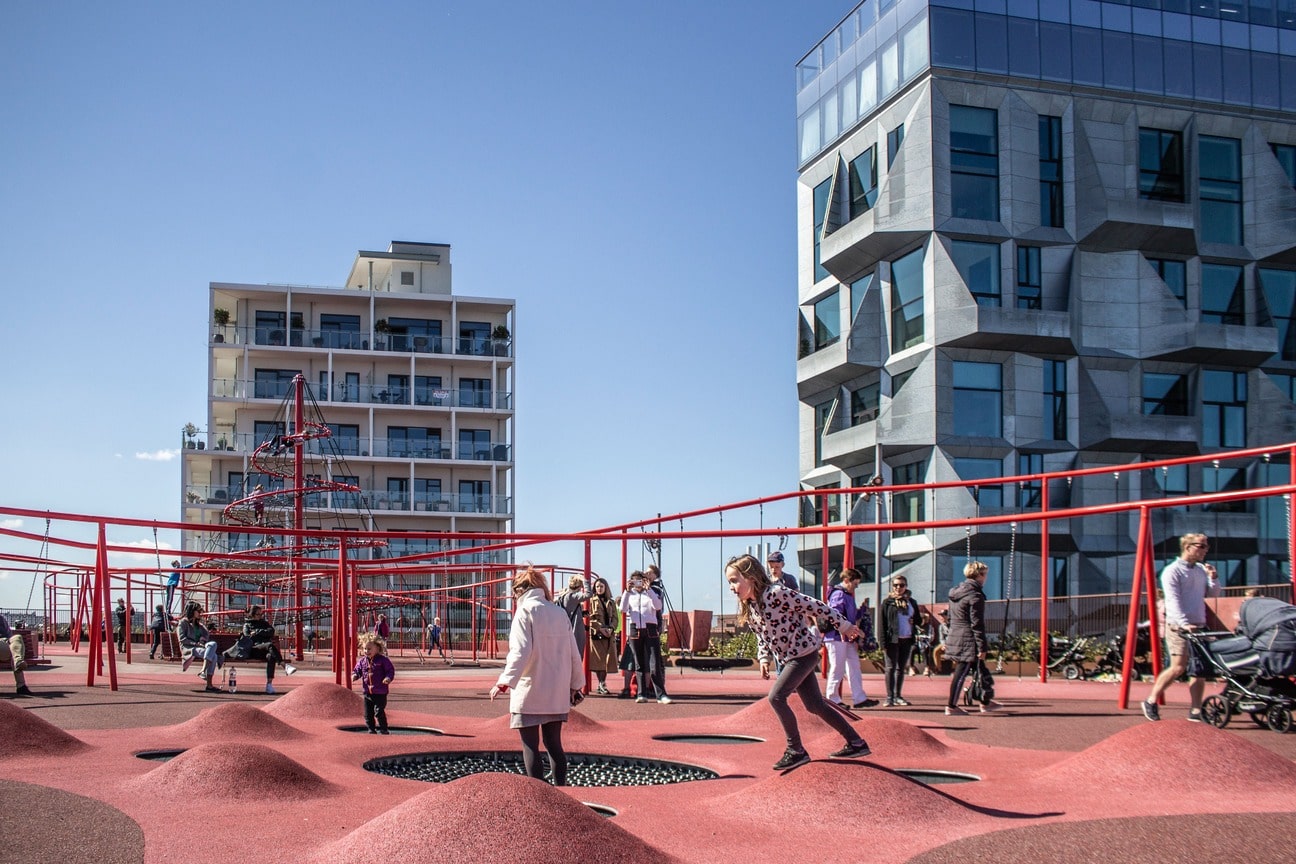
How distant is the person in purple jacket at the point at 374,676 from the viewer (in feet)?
40.9

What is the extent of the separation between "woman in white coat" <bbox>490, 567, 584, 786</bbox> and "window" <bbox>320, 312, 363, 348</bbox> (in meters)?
60.3

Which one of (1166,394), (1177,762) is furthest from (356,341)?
(1177,762)

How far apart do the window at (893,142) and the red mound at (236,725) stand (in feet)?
101

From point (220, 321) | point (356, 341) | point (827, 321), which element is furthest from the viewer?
point (356, 341)

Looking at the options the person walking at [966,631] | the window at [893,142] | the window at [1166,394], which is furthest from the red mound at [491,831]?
the window at [1166,394]

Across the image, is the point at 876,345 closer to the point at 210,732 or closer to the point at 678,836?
the point at 210,732

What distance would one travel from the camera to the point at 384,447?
6619cm

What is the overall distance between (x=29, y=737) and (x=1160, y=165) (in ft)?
121

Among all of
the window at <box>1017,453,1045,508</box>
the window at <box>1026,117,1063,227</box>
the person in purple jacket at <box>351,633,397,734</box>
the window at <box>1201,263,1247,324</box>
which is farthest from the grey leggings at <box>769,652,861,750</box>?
the window at <box>1201,263,1247,324</box>

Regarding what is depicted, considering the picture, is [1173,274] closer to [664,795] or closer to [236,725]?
[236,725]

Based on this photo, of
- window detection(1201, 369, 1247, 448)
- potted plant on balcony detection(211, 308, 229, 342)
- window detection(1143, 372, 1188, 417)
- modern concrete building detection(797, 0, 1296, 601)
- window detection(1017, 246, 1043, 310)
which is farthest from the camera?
potted plant on balcony detection(211, 308, 229, 342)

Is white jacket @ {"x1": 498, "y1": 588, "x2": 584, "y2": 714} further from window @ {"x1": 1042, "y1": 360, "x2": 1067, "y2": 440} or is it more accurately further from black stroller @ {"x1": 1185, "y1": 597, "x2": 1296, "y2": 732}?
window @ {"x1": 1042, "y1": 360, "x2": 1067, "y2": 440}

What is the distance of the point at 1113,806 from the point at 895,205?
31.7 m

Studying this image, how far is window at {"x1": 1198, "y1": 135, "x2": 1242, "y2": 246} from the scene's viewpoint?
39125 mm
